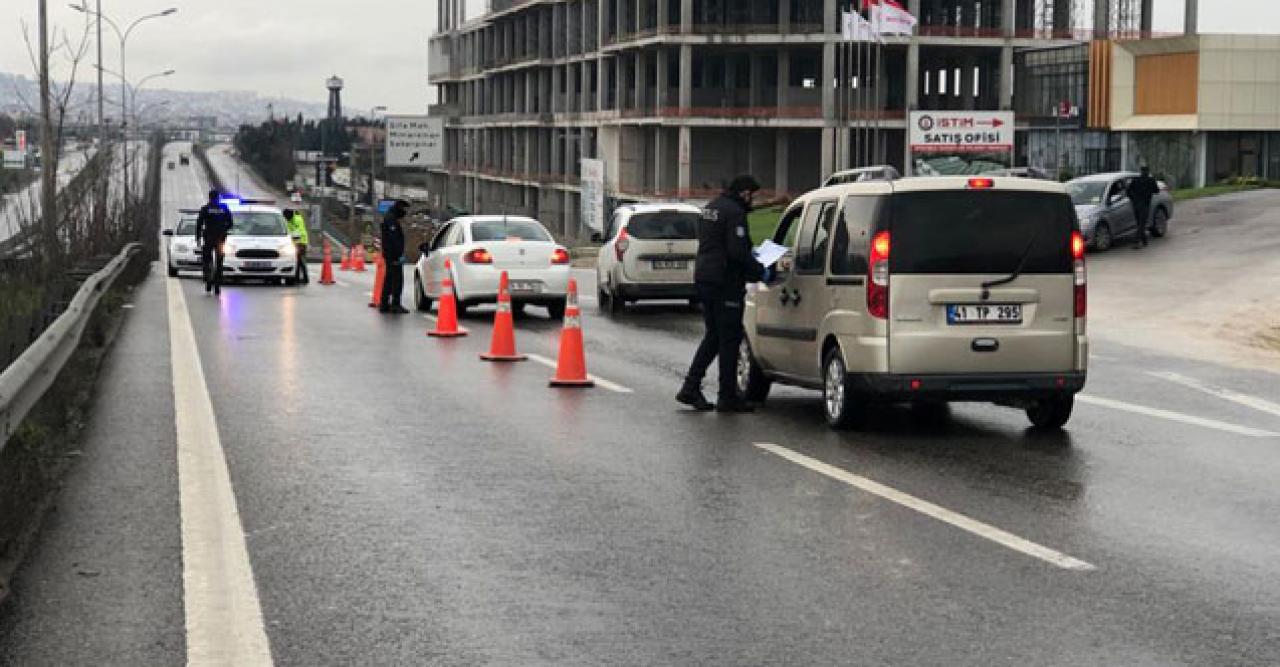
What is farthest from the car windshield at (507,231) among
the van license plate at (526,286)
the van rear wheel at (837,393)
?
the van rear wheel at (837,393)

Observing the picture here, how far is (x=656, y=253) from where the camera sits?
2745 centimetres

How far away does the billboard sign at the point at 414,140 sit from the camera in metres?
93.8

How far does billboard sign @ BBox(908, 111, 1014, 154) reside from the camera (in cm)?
5028

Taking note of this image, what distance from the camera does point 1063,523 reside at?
923 centimetres

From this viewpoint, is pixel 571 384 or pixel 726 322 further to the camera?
pixel 571 384

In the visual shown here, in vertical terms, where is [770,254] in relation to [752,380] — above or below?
above

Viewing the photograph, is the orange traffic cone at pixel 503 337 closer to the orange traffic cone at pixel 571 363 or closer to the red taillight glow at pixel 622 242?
the orange traffic cone at pixel 571 363

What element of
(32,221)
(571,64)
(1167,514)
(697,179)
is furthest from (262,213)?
(571,64)

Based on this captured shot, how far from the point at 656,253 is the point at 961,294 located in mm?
15026

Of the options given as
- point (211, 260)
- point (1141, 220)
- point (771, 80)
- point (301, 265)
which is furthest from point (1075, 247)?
point (771, 80)

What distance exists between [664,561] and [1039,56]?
78.4 meters

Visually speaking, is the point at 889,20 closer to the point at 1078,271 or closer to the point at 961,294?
the point at 1078,271

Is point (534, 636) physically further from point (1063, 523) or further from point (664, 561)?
point (1063, 523)

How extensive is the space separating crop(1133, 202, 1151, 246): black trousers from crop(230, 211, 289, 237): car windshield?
60.1 ft
